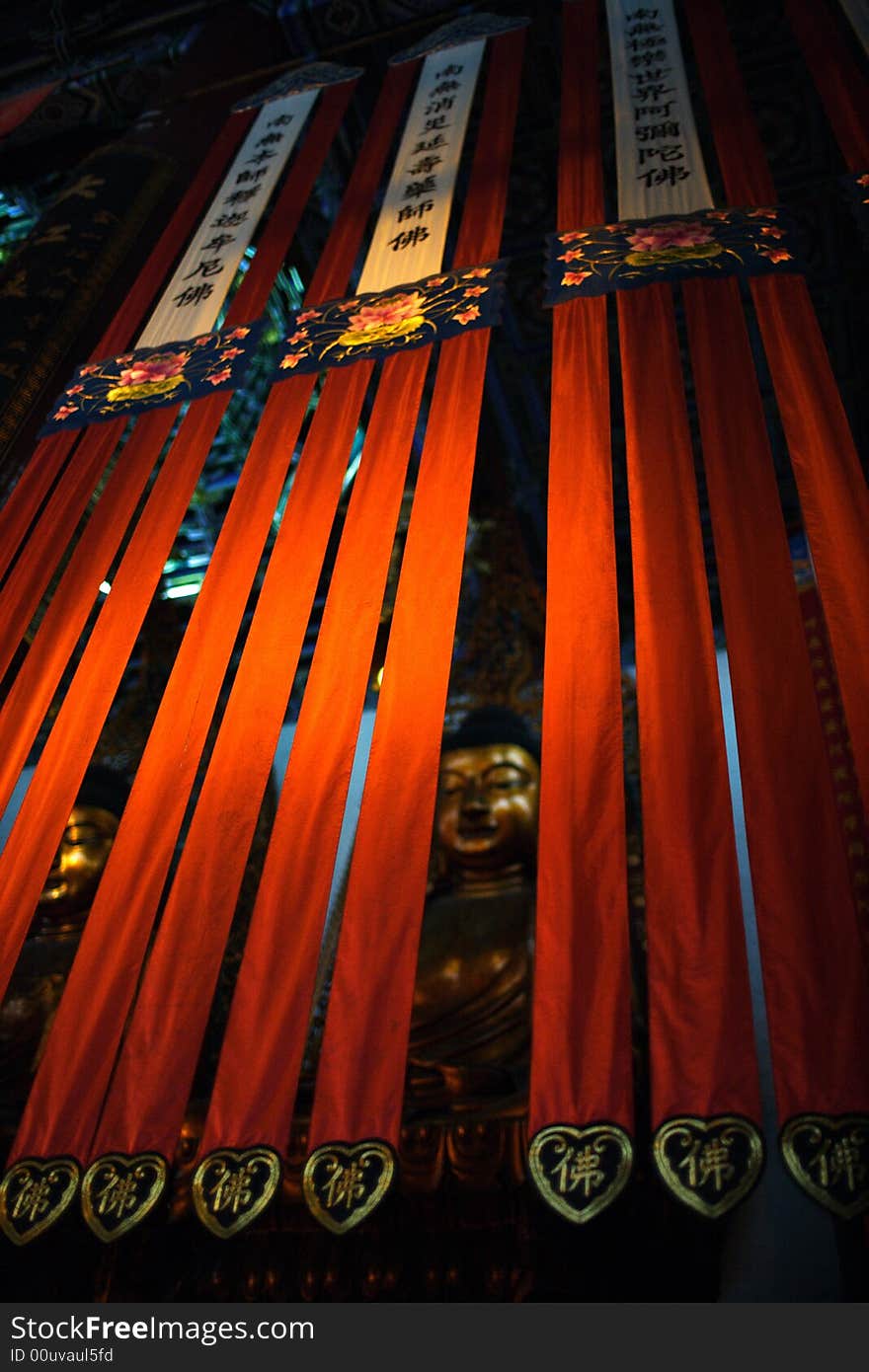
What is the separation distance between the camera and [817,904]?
1.99m

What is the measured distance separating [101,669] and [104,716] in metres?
0.19

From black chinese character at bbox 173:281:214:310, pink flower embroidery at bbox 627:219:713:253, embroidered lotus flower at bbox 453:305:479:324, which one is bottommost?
embroidered lotus flower at bbox 453:305:479:324

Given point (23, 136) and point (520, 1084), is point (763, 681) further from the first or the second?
point (23, 136)

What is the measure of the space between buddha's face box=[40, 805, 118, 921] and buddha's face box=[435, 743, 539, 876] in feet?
5.80

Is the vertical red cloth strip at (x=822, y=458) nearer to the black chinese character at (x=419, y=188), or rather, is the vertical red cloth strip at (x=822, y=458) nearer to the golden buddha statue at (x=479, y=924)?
the black chinese character at (x=419, y=188)

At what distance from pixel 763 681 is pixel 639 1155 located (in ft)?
6.60

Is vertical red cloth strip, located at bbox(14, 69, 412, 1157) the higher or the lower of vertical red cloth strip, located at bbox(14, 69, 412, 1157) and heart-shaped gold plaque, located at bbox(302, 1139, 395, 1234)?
the higher

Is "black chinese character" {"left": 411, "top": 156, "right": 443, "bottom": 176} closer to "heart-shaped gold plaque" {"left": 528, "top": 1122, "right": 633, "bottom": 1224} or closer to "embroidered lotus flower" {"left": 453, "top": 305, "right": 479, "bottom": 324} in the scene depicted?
"embroidered lotus flower" {"left": 453, "top": 305, "right": 479, "bottom": 324}

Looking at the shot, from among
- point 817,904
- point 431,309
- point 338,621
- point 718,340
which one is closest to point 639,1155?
point 817,904

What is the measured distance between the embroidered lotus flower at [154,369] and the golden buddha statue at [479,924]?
2.18 m

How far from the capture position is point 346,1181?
1.91m

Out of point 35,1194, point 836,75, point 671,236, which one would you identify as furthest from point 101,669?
point 836,75

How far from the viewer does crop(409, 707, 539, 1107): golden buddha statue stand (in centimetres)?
379

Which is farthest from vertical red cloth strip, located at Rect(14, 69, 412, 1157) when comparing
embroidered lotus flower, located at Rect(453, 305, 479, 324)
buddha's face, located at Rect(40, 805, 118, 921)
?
buddha's face, located at Rect(40, 805, 118, 921)
